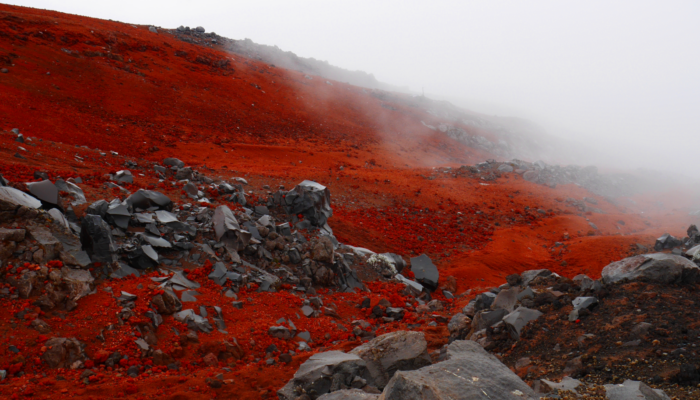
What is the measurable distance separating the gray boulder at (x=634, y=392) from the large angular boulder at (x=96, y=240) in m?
8.85

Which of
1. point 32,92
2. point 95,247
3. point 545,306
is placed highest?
point 32,92

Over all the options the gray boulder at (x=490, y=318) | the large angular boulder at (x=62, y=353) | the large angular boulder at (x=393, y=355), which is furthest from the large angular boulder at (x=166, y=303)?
the gray boulder at (x=490, y=318)

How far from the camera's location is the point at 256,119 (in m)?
30.7

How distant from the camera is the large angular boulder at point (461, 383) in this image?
365cm

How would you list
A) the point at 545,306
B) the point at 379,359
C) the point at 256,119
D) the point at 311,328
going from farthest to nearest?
1. the point at 256,119
2. the point at 311,328
3. the point at 545,306
4. the point at 379,359

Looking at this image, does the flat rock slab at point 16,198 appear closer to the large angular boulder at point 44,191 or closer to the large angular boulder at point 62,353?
the large angular boulder at point 44,191

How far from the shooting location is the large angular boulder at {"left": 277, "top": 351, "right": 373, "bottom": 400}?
5.02 m

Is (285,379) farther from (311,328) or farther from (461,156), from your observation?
(461,156)

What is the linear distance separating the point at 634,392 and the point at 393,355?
2977 millimetres

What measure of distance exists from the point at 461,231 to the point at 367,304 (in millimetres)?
9141

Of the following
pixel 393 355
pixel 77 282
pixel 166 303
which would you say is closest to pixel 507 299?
pixel 393 355

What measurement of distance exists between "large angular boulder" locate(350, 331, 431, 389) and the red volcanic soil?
1.70m

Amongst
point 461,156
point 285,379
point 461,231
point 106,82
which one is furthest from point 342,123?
point 285,379

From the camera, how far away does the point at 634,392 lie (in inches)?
153
